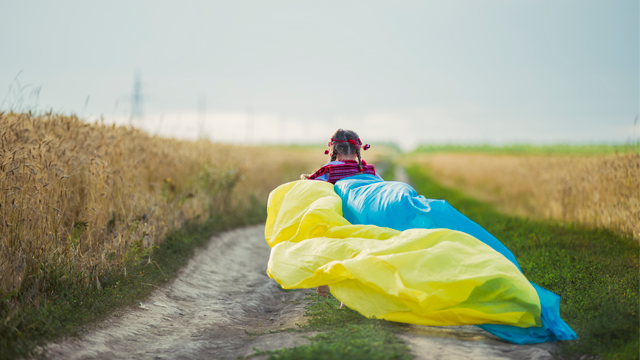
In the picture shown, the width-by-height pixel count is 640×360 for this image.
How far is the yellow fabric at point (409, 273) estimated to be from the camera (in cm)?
342

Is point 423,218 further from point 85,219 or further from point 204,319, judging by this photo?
point 85,219

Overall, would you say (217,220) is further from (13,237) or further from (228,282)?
(13,237)

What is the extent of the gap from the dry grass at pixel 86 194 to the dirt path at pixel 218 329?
74 centimetres

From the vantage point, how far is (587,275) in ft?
17.1

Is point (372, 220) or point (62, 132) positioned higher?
point (62, 132)

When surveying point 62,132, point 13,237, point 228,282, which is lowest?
point 228,282

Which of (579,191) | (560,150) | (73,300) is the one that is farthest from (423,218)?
(560,150)

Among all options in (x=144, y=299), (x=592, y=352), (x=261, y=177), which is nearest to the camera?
(x=592, y=352)

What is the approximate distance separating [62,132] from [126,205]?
1544 mm

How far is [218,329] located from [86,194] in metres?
3.00

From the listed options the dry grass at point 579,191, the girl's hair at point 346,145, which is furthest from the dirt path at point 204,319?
the dry grass at point 579,191

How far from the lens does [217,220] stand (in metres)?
8.86

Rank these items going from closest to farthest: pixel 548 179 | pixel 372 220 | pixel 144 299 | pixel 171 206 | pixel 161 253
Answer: pixel 372 220 < pixel 144 299 < pixel 161 253 < pixel 171 206 < pixel 548 179

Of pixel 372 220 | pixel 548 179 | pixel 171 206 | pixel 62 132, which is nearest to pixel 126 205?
pixel 171 206
